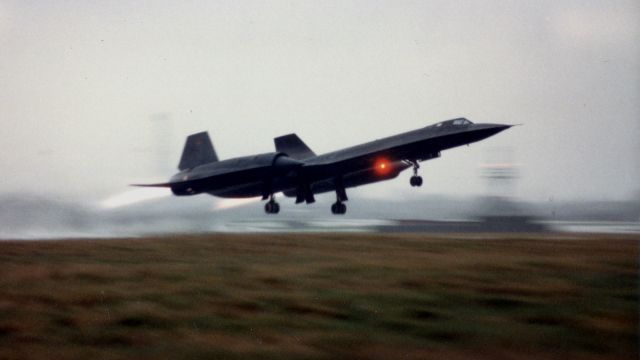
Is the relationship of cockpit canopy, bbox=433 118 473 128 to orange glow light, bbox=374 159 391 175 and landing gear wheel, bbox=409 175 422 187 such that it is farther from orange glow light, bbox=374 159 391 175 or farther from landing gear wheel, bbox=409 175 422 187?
orange glow light, bbox=374 159 391 175

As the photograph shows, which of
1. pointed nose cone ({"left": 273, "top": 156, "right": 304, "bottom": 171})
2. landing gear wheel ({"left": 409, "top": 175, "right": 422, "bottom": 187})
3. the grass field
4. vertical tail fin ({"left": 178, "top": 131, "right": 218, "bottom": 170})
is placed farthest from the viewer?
vertical tail fin ({"left": 178, "top": 131, "right": 218, "bottom": 170})

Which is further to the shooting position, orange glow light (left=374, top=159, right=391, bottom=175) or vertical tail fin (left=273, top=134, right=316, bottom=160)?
vertical tail fin (left=273, top=134, right=316, bottom=160)

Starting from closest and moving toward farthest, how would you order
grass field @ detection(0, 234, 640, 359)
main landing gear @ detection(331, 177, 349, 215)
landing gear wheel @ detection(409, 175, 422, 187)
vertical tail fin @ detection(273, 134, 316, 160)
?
grass field @ detection(0, 234, 640, 359) < landing gear wheel @ detection(409, 175, 422, 187) < main landing gear @ detection(331, 177, 349, 215) < vertical tail fin @ detection(273, 134, 316, 160)

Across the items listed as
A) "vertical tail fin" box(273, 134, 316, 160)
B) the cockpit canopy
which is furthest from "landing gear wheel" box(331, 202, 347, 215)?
the cockpit canopy

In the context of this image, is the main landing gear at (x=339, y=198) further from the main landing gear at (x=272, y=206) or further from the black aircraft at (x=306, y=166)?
the main landing gear at (x=272, y=206)

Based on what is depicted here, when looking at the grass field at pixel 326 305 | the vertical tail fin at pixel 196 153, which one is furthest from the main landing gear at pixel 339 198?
the grass field at pixel 326 305

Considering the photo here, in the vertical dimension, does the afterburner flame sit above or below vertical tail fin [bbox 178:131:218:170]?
below

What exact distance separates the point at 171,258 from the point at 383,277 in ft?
37.1

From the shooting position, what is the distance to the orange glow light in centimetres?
4825

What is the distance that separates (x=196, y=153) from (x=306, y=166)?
10277 mm

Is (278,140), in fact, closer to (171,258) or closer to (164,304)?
(171,258)

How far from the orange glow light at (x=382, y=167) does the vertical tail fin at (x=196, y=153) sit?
1377 cm

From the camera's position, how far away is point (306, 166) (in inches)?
1998

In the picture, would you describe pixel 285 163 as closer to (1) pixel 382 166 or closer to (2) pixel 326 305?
(1) pixel 382 166
